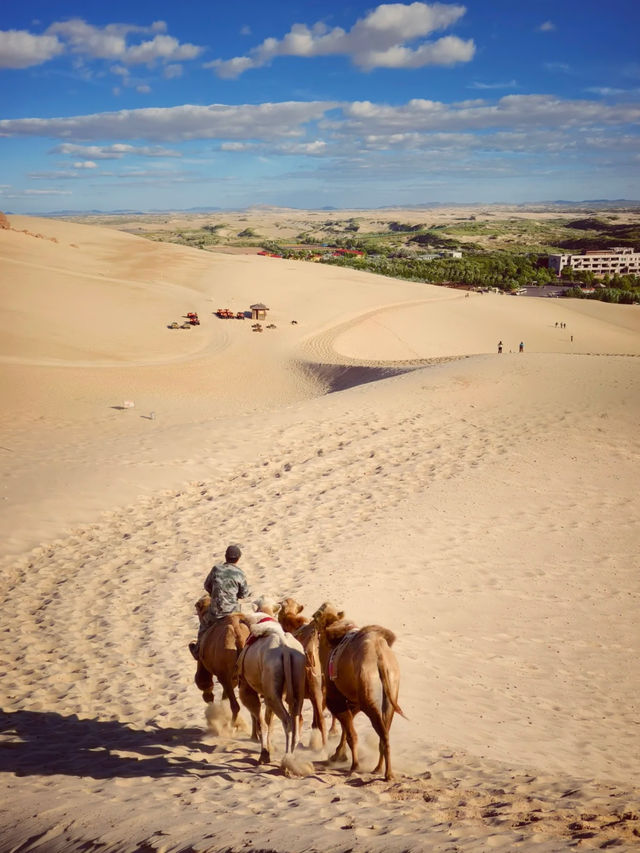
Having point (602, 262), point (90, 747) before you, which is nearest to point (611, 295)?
point (602, 262)

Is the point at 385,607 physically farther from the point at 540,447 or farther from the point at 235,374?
the point at 235,374

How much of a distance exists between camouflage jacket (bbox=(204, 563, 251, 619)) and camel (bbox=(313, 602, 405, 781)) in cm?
130

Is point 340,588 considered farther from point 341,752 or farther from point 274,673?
point 274,673

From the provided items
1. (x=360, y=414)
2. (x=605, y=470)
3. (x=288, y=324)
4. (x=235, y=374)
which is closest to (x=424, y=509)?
(x=605, y=470)

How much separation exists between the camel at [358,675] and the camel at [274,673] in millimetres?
307

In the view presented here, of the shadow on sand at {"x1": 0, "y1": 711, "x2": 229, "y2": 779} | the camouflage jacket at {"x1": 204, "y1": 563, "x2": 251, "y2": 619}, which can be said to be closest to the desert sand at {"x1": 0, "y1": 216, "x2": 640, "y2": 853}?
the shadow on sand at {"x1": 0, "y1": 711, "x2": 229, "y2": 779}

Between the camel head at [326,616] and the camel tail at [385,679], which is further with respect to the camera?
the camel head at [326,616]

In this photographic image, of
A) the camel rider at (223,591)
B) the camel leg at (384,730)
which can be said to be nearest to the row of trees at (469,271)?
the camel rider at (223,591)

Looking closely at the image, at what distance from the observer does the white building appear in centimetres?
10038

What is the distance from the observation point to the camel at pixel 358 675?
6148 millimetres

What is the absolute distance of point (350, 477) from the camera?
619 inches

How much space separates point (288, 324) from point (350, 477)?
27358 mm

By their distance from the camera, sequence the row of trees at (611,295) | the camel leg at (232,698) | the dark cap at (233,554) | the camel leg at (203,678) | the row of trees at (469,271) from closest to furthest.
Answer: the camel leg at (232,698) → the camel leg at (203,678) → the dark cap at (233,554) → the row of trees at (611,295) → the row of trees at (469,271)

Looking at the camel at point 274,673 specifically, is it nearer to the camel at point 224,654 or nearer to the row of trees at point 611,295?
the camel at point 224,654
